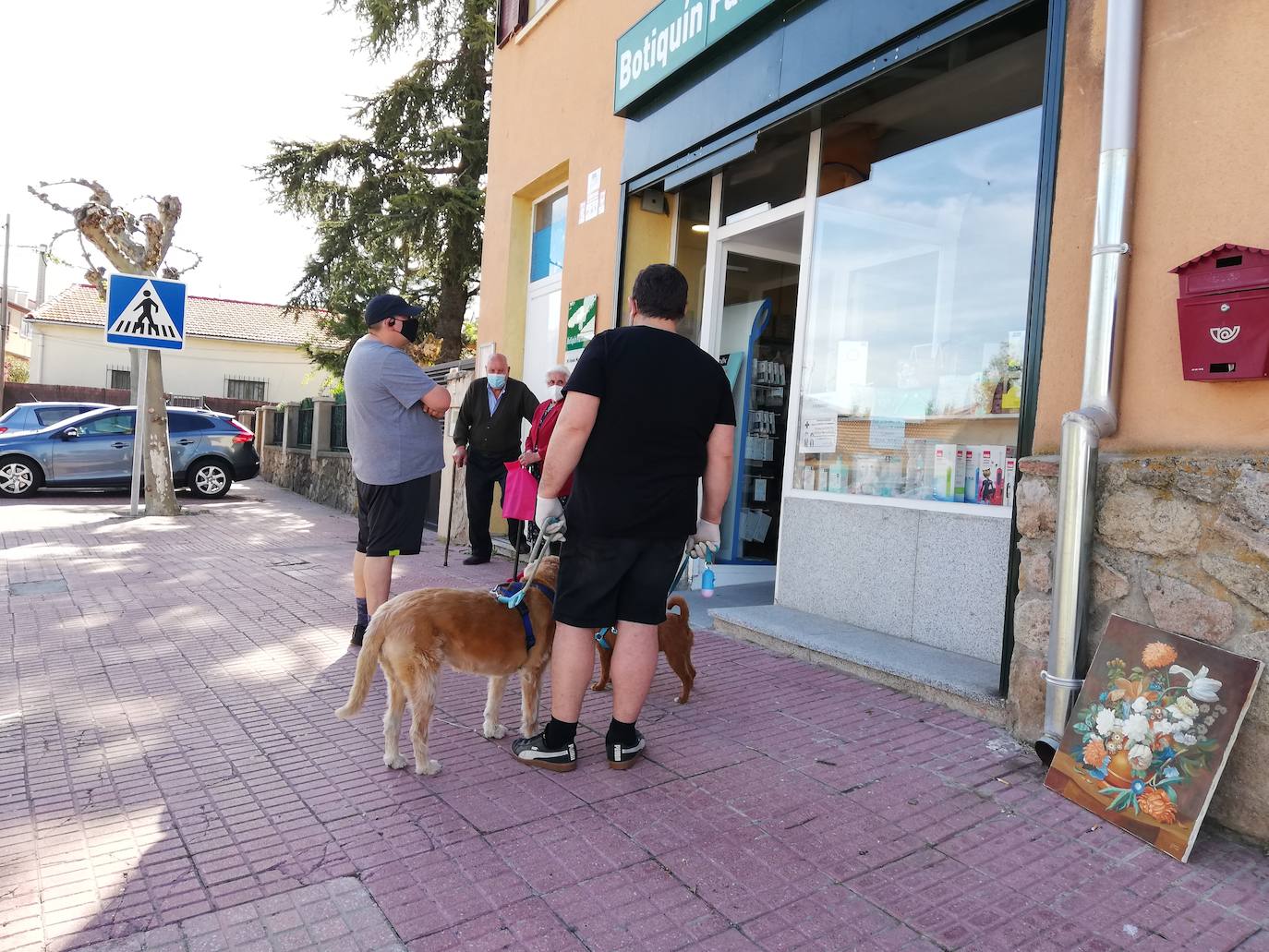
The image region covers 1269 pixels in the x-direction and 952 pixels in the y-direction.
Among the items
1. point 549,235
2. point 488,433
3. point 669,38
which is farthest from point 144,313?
point 669,38

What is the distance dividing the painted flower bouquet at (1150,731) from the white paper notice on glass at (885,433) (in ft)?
7.96

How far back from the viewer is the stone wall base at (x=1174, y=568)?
9.25 feet

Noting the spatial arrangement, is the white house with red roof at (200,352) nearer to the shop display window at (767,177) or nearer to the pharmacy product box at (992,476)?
the shop display window at (767,177)

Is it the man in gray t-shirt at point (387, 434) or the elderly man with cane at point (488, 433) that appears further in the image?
the elderly man with cane at point (488, 433)

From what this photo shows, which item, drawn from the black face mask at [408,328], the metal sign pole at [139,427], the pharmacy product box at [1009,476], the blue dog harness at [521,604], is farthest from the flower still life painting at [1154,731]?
the metal sign pole at [139,427]

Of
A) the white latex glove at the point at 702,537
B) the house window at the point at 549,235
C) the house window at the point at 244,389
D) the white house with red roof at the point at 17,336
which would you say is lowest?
the white latex glove at the point at 702,537

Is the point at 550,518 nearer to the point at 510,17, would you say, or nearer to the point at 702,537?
the point at 702,537

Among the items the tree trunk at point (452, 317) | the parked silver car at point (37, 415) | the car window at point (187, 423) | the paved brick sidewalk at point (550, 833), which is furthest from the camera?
the tree trunk at point (452, 317)

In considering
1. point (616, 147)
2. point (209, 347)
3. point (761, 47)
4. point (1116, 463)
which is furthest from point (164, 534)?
A: point (209, 347)

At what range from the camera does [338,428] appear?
15328 mm

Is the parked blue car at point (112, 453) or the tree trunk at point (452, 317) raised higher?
the tree trunk at point (452, 317)

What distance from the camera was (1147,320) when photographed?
3.31 metres

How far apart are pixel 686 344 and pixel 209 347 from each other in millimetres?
41990

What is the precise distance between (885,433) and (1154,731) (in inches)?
111
